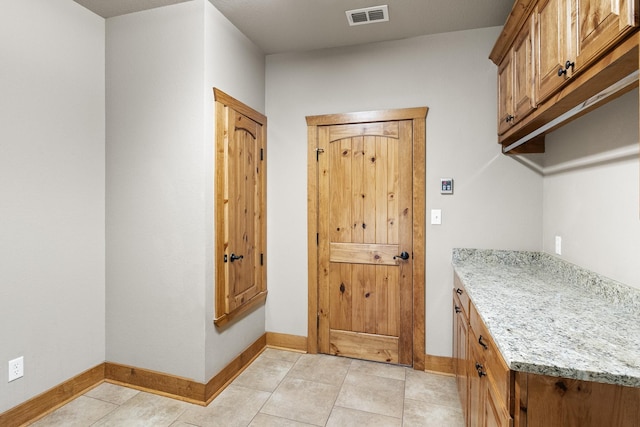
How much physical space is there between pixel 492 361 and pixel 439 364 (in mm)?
1641

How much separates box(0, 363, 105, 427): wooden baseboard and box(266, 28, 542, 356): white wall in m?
1.52

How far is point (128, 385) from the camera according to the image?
246cm

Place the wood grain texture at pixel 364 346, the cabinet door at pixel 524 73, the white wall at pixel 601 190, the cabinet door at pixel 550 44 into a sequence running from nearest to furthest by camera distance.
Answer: the cabinet door at pixel 550 44, the white wall at pixel 601 190, the cabinet door at pixel 524 73, the wood grain texture at pixel 364 346

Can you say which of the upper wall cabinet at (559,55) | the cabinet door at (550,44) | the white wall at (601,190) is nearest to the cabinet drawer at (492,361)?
the white wall at (601,190)

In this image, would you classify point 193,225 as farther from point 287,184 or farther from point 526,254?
point 526,254

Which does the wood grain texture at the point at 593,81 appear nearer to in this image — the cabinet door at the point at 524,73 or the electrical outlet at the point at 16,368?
the cabinet door at the point at 524,73

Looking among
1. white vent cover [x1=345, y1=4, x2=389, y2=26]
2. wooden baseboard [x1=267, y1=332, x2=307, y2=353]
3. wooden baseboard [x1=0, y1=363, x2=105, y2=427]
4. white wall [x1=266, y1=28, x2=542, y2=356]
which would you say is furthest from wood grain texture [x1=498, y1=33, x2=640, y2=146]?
wooden baseboard [x1=0, y1=363, x2=105, y2=427]

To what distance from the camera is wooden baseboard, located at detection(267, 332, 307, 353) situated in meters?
3.07

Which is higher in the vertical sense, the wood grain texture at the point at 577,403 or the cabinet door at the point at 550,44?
the cabinet door at the point at 550,44

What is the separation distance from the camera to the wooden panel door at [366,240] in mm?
2795

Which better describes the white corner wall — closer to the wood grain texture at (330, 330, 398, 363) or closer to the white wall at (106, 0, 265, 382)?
the white wall at (106, 0, 265, 382)

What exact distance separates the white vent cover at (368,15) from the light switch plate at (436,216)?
1533mm

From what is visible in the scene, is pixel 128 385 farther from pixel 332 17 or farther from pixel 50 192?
pixel 332 17

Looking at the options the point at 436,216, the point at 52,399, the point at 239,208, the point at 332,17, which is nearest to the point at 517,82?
the point at 436,216
